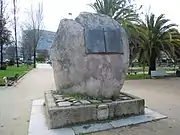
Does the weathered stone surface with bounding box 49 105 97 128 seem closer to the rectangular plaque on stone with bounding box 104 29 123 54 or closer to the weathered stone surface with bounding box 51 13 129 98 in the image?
the weathered stone surface with bounding box 51 13 129 98

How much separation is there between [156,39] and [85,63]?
14.8 m

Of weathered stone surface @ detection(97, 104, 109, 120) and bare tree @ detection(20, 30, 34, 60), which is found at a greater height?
bare tree @ detection(20, 30, 34, 60)

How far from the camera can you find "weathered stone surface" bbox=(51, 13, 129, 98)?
6695 millimetres

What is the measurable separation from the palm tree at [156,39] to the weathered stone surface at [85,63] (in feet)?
42.4

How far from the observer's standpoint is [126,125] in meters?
6.01

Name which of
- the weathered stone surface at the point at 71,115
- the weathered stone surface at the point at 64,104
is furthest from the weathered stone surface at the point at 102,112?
the weathered stone surface at the point at 64,104

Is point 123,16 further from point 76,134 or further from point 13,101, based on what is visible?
point 76,134

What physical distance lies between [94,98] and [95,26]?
1.90 m

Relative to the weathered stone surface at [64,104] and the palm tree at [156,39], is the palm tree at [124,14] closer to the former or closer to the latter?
the palm tree at [156,39]

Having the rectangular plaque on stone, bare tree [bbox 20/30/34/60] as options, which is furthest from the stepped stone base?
bare tree [bbox 20/30/34/60]

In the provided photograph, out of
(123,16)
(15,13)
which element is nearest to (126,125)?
(123,16)

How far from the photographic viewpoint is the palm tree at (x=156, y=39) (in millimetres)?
19750

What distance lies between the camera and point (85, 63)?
21.9ft

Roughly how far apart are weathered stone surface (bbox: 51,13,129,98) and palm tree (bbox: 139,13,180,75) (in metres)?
12.9
